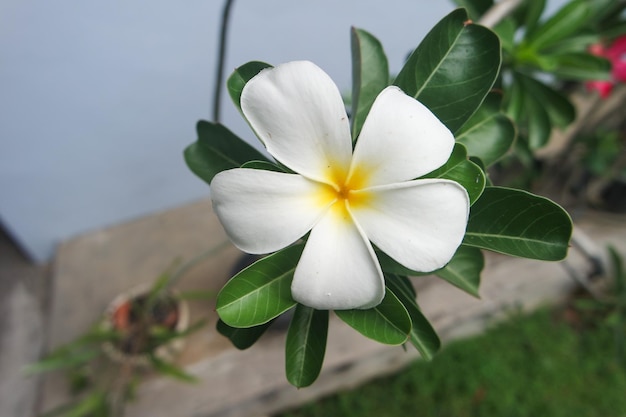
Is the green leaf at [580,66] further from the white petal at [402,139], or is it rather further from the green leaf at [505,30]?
the white petal at [402,139]

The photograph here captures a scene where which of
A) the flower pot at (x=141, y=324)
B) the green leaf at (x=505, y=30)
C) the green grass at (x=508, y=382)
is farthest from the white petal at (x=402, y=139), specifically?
the green grass at (x=508, y=382)

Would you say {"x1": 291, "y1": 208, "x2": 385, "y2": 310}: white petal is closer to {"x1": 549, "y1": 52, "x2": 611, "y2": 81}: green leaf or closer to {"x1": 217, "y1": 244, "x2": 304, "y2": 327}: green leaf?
{"x1": 217, "y1": 244, "x2": 304, "y2": 327}: green leaf

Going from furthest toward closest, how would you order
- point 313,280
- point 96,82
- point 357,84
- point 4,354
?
point 4,354
point 96,82
point 357,84
point 313,280

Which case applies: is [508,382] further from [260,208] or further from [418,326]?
[260,208]

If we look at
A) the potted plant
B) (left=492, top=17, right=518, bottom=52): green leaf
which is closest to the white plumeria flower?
(left=492, top=17, right=518, bottom=52): green leaf

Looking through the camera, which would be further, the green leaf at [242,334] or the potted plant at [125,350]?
the potted plant at [125,350]

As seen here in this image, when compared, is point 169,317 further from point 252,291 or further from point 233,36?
point 252,291

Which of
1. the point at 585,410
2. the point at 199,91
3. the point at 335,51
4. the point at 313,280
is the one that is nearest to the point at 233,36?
the point at 199,91
